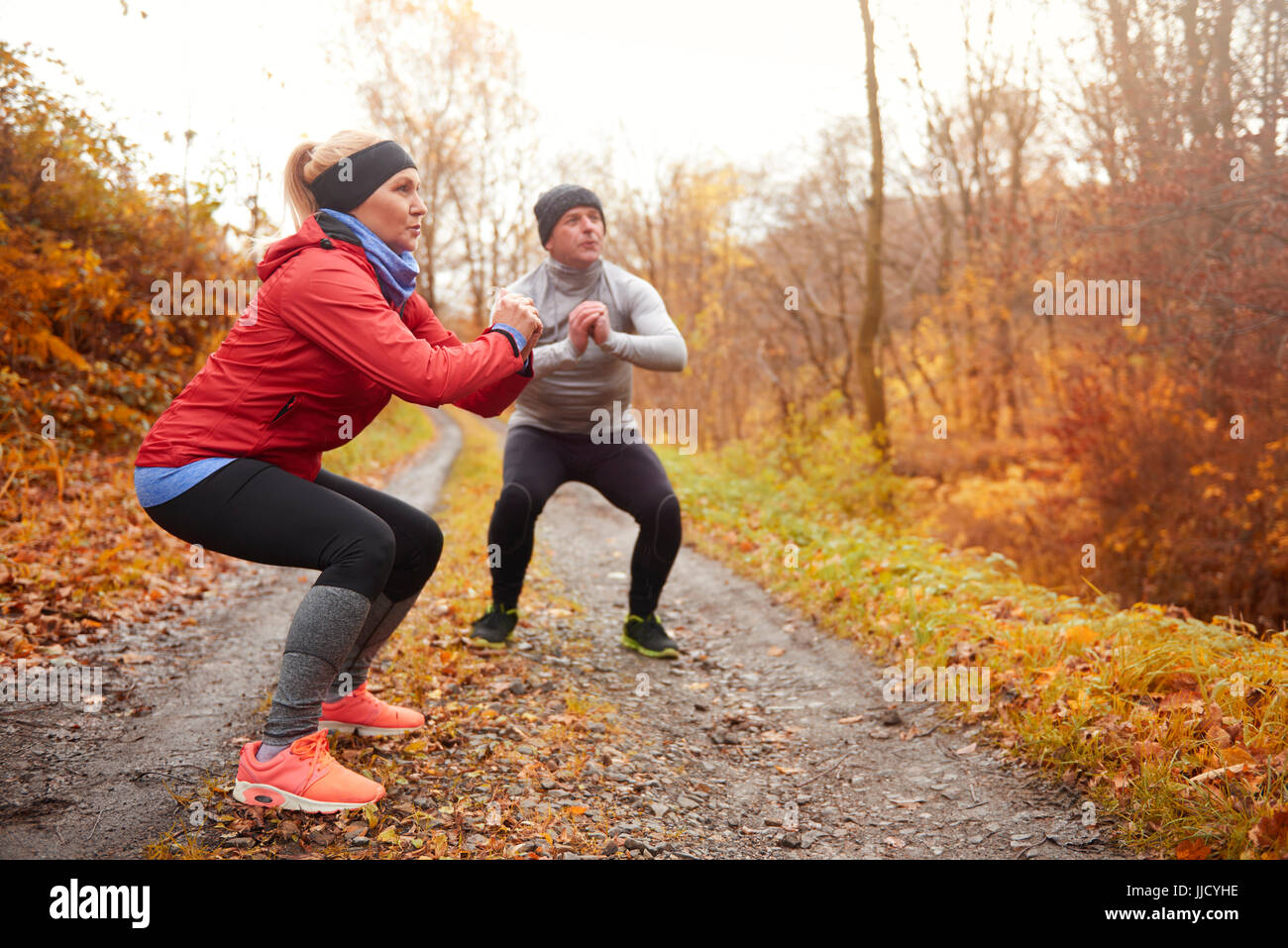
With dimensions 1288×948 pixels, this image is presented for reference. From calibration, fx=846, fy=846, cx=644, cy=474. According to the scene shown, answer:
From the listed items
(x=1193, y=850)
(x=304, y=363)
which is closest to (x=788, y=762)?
(x=1193, y=850)

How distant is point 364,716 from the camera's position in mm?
3314

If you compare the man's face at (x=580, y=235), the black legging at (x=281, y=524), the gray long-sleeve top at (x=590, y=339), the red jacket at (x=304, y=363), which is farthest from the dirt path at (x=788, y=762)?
the man's face at (x=580, y=235)

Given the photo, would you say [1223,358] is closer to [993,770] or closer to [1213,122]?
[1213,122]

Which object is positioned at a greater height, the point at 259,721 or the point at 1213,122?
the point at 1213,122

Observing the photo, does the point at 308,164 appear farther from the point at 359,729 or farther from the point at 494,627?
the point at 494,627

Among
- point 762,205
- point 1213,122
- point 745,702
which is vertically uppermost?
point 762,205

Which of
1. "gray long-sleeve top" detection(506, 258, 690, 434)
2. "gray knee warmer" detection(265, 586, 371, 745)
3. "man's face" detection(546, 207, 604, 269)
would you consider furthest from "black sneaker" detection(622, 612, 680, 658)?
"gray knee warmer" detection(265, 586, 371, 745)

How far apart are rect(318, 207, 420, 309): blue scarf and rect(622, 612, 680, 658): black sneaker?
2.63m

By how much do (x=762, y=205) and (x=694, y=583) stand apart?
57.2ft

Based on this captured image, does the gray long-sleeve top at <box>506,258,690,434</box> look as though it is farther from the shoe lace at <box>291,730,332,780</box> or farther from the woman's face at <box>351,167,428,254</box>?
the shoe lace at <box>291,730,332,780</box>
